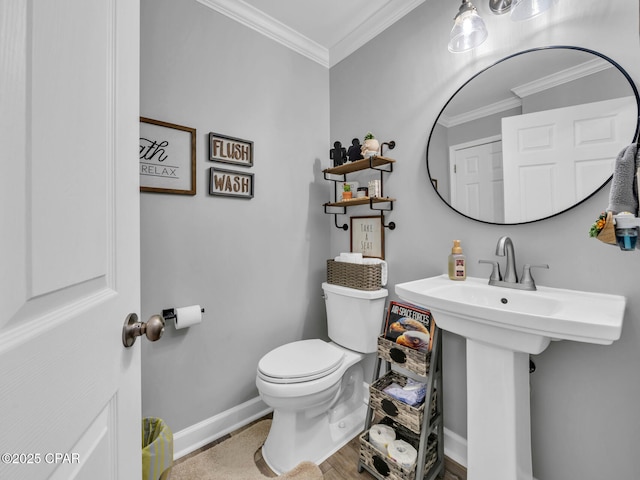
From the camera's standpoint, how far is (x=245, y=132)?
67.2 inches

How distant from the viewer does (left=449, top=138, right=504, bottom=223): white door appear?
128 cm

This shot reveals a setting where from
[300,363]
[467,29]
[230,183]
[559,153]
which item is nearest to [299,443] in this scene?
[300,363]

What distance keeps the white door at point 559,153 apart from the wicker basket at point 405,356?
75cm

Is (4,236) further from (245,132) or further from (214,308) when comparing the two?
(245,132)

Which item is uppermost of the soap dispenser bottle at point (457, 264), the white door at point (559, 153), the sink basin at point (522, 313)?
the white door at point (559, 153)

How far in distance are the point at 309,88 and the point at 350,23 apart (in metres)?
0.47

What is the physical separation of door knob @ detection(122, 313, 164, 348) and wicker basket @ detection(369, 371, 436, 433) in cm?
114

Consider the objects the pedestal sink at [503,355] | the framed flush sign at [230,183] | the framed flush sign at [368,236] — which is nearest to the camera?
the pedestal sink at [503,355]

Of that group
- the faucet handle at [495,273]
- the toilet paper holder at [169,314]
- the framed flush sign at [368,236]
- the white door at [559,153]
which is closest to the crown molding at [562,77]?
the white door at [559,153]

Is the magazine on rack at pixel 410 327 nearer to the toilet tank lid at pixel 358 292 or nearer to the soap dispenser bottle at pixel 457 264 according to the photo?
the toilet tank lid at pixel 358 292

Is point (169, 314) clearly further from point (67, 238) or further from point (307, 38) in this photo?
point (307, 38)

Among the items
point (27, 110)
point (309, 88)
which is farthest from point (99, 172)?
point (309, 88)

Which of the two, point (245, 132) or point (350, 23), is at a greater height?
point (350, 23)

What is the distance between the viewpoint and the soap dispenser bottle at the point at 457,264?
1325 millimetres
